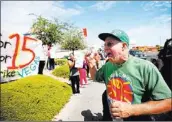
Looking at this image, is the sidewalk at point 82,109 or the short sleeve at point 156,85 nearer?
the short sleeve at point 156,85

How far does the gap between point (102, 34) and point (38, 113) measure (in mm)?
4153

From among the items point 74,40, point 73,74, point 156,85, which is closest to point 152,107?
point 156,85

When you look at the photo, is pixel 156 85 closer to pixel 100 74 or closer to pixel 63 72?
pixel 100 74

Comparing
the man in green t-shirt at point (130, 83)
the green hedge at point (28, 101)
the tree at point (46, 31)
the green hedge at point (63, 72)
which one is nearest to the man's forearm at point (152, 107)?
the man in green t-shirt at point (130, 83)

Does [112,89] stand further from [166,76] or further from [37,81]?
[37,81]

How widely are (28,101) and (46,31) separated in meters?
37.6

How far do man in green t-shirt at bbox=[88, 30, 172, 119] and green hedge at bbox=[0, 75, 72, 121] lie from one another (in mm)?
3707

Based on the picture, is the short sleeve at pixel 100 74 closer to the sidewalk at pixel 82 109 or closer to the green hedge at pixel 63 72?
the sidewalk at pixel 82 109

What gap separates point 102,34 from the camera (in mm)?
2688

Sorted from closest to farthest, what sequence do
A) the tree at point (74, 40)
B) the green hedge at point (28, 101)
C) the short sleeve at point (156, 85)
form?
the short sleeve at point (156, 85) < the green hedge at point (28, 101) < the tree at point (74, 40)

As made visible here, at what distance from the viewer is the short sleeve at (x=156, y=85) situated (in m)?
2.45

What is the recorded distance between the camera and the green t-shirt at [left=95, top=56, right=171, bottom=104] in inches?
96.9

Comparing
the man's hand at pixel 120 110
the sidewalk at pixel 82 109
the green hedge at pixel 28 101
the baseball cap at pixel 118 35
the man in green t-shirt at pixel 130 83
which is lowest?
the sidewalk at pixel 82 109

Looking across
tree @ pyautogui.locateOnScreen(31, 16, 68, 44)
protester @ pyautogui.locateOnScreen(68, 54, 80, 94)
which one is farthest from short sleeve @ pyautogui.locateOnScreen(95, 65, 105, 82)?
tree @ pyautogui.locateOnScreen(31, 16, 68, 44)
